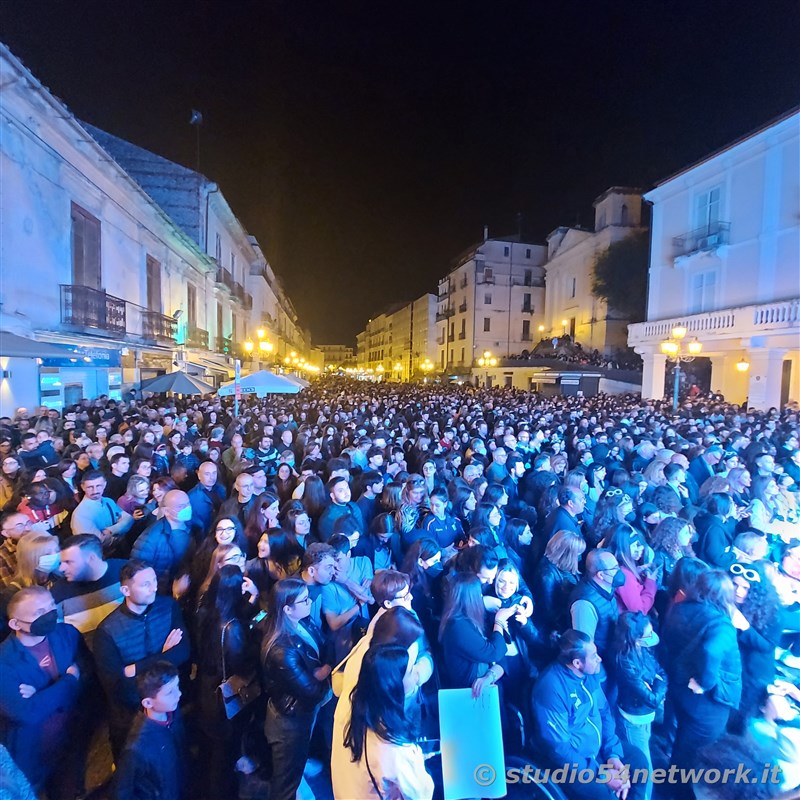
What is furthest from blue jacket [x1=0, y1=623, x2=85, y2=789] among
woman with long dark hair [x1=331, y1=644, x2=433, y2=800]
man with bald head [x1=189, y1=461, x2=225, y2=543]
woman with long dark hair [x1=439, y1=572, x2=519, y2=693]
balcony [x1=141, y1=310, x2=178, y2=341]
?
balcony [x1=141, y1=310, x2=178, y2=341]

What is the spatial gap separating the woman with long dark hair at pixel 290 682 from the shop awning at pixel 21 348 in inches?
329

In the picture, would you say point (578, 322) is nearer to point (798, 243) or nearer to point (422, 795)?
point (798, 243)

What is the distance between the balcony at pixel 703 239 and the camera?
20.3 m

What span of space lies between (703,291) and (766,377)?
665cm

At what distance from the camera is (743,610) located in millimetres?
3307

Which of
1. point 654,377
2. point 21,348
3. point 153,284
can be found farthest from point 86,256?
point 654,377

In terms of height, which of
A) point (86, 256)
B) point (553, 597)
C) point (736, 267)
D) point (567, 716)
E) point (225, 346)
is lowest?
point (567, 716)

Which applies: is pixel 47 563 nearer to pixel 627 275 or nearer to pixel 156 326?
pixel 156 326

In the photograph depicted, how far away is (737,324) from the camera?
18.1 metres

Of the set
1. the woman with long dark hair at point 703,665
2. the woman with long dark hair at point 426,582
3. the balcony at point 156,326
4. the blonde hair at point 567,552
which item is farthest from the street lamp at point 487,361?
the woman with long dark hair at point 703,665

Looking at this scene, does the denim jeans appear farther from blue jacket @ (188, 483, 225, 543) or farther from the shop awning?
the shop awning

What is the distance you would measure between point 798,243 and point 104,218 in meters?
23.5

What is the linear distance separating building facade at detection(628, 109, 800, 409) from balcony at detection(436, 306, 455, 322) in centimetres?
2961

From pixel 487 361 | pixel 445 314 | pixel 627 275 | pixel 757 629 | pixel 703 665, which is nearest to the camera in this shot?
pixel 703 665
